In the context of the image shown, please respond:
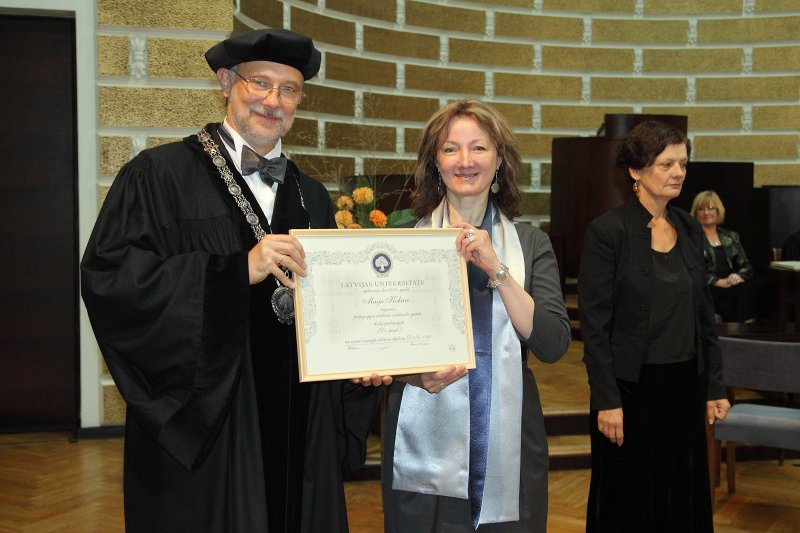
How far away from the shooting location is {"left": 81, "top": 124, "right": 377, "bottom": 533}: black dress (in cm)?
199

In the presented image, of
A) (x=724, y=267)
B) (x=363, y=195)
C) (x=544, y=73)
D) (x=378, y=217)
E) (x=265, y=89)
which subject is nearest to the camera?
(x=265, y=89)

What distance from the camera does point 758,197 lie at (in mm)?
9219

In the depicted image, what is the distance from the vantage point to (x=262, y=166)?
7.38 feet

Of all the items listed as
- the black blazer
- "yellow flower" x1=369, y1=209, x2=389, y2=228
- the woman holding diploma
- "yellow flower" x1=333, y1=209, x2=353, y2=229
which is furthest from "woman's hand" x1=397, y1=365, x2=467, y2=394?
"yellow flower" x1=333, y1=209, x2=353, y2=229

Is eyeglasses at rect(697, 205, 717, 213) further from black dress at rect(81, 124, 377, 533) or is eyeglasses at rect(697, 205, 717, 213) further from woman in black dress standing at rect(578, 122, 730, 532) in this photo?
black dress at rect(81, 124, 377, 533)

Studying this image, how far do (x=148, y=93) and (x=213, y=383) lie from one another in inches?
145

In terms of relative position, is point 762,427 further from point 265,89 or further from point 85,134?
point 85,134

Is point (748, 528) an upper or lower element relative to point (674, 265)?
lower

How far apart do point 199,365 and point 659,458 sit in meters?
1.99

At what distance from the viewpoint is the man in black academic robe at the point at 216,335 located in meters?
1.99

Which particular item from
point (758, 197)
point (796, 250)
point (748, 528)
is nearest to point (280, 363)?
point (748, 528)

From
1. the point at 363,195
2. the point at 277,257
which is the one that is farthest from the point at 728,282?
the point at 277,257

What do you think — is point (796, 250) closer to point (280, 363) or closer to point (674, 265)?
point (674, 265)

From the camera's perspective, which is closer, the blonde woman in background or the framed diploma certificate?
the framed diploma certificate
